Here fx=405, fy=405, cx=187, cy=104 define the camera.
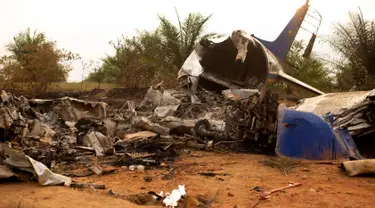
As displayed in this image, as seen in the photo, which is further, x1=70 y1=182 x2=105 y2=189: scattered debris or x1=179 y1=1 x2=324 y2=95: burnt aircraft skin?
x1=179 y1=1 x2=324 y2=95: burnt aircraft skin

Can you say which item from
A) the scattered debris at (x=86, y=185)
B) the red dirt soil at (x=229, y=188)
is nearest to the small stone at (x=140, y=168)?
the red dirt soil at (x=229, y=188)

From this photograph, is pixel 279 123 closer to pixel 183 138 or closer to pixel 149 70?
pixel 183 138

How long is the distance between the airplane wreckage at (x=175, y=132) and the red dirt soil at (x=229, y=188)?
38 centimetres

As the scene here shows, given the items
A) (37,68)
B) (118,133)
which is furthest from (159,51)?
(118,133)

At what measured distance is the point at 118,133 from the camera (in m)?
11.1

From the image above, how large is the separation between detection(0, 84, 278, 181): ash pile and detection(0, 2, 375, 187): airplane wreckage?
20mm

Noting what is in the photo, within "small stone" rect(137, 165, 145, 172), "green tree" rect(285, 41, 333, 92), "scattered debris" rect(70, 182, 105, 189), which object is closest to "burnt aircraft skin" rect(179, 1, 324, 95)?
"green tree" rect(285, 41, 333, 92)

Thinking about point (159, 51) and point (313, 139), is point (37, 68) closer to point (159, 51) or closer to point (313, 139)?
point (159, 51)

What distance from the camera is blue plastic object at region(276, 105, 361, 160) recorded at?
7422 millimetres

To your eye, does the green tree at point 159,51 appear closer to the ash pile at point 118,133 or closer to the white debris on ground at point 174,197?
the ash pile at point 118,133

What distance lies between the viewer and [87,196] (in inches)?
197

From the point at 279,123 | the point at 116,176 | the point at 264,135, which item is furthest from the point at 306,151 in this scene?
the point at 116,176

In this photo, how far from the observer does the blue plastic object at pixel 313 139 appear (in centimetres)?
742

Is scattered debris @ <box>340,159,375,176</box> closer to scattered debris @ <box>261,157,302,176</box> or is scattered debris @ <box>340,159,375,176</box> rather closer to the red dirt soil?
the red dirt soil
